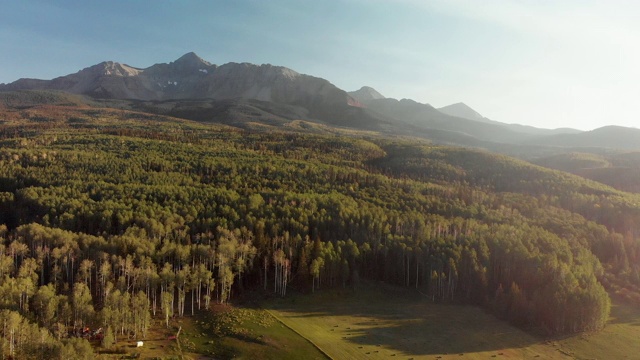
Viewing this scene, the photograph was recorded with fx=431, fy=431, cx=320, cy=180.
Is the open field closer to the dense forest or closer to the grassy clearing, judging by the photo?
the grassy clearing

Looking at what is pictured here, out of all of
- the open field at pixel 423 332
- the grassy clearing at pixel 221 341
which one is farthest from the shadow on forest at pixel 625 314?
the grassy clearing at pixel 221 341

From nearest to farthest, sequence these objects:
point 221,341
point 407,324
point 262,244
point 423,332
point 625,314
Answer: point 221,341 < point 423,332 < point 407,324 < point 625,314 < point 262,244

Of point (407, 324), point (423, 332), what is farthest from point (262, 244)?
point (423, 332)

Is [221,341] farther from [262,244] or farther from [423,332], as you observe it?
[423,332]

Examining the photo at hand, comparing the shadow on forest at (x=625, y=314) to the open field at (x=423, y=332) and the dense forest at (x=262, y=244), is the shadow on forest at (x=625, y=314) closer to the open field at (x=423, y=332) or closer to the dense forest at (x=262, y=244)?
the open field at (x=423, y=332)

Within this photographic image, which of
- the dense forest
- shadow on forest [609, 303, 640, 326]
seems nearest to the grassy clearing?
the dense forest

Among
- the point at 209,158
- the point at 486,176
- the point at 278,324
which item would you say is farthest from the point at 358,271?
the point at 486,176

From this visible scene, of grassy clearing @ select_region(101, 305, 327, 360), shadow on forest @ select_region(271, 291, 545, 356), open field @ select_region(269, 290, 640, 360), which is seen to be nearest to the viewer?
grassy clearing @ select_region(101, 305, 327, 360)
